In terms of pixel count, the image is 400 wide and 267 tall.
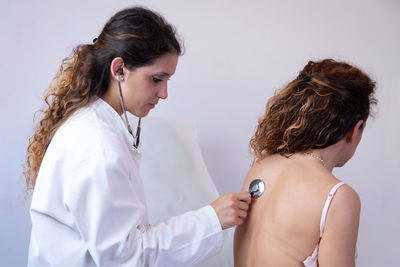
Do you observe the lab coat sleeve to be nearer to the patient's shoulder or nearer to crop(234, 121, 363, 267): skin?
crop(234, 121, 363, 267): skin

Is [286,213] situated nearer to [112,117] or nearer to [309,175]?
[309,175]

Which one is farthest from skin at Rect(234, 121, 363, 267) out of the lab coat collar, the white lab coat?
the lab coat collar

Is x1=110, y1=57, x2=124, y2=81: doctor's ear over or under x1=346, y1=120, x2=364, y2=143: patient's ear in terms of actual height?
over

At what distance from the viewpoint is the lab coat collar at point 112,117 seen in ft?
3.75

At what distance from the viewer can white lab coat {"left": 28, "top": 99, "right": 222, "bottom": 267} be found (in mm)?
987

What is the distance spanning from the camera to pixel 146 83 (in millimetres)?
1145

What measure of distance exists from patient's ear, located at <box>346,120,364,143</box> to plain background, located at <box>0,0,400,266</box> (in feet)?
3.32

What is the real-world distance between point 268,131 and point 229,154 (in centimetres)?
97

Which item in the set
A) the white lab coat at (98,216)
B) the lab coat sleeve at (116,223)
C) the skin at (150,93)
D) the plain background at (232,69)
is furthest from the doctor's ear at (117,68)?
the plain background at (232,69)

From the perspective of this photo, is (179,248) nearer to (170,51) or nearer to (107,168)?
(107,168)

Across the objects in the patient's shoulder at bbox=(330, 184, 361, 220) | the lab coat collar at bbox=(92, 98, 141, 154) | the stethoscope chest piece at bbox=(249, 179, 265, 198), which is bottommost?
the stethoscope chest piece at bbox=(249, 179, 265, 198)

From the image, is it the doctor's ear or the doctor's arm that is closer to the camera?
the doctor's arm

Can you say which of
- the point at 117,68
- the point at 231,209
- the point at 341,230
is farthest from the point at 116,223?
the point at 341,230

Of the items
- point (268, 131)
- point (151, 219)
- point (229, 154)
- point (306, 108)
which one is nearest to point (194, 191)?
point (151, 219)
